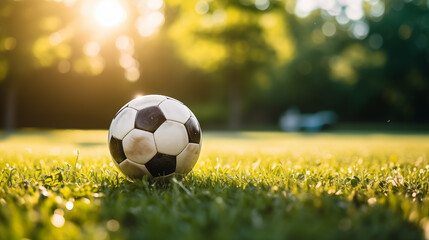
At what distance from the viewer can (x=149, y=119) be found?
3004 millimetres

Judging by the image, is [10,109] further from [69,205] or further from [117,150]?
[69,205]

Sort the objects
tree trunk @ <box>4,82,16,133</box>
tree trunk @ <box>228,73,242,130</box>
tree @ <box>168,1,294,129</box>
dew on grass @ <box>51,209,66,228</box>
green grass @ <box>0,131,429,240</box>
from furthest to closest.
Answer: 1. tree trunk @ <box>228,73,242,130</box>
2. tree @ <box>168,1,294,129</box>
3. tree trunk @ <box>4,82,16,133</box>
4. dew on grass @ <box>51,209,66,228</box>
5. green grass @ <box>0,131,429,240</box>

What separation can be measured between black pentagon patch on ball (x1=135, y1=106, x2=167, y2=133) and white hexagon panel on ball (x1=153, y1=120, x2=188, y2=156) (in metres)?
0.04

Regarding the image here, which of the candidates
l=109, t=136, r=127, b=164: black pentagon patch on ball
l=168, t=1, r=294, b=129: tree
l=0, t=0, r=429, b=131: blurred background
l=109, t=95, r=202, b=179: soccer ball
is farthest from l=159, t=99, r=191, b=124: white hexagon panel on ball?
l=168, t=1, r=294, b=129: tree

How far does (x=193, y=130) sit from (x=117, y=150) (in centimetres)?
69

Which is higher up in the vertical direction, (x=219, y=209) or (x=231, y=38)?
(x=231, y=38)

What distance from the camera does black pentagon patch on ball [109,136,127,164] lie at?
3033 mm

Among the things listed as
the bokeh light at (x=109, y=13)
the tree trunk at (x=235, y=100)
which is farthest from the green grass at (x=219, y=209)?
the tree trunk at (x=235, y=100)

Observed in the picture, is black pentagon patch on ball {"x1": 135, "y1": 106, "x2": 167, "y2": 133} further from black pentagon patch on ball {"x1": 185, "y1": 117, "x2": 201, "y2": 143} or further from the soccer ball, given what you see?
black pentagon patch on ball {"x1": 185, "y1": 117, "x2": 201, "y2": 143}

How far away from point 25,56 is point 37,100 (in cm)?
844

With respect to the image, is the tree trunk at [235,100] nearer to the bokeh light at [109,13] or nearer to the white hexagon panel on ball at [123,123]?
the bokeh light at [109,13]

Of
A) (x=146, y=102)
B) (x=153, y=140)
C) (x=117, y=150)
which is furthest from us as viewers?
(x=146, y=102)

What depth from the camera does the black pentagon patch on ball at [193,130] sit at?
10.3 feet

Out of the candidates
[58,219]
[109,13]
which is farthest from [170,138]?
[109,13]
